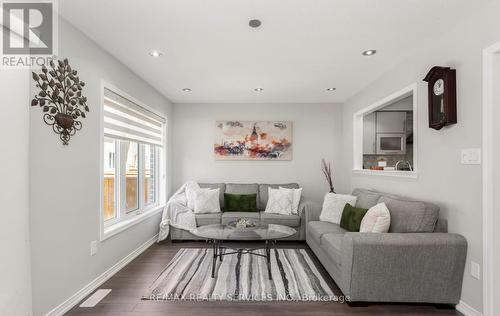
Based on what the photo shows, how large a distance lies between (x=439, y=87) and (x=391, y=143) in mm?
2501

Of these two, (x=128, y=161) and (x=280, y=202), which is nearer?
(x=128, y=161)

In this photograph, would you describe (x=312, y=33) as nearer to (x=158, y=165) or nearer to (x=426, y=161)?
(x=426, y=161)

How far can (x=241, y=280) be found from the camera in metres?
2.78

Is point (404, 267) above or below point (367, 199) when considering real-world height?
below

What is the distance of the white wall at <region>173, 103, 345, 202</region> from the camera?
516 centimetres

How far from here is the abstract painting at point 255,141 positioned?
202 inches

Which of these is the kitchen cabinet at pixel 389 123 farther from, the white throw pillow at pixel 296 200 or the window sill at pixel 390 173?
the white throw pillow at pixel 296 200

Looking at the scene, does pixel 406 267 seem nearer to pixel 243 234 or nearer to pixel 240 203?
pixel 243 234

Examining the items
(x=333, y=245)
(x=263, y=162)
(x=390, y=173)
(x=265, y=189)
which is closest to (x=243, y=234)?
(x=333, y=245)

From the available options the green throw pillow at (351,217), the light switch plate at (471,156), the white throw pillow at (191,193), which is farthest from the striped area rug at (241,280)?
Result: the light switch plate at (471,156)

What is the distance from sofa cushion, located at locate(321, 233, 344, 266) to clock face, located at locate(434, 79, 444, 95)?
1.64m

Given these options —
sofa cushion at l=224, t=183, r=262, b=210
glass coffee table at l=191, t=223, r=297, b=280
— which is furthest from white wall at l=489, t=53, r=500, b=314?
sofa cushion at l=224, t=183, r=262, b=210

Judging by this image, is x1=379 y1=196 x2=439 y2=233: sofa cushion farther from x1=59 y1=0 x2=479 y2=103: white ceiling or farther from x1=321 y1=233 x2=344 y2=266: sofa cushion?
x1=59 y1=0 x2=479 y2=103: white ceiling

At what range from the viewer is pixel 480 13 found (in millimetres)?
2068
